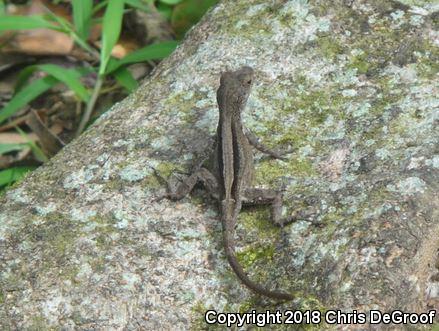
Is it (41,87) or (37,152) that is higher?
(41,87)

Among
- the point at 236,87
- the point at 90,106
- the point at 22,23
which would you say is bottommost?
the point at 90,106

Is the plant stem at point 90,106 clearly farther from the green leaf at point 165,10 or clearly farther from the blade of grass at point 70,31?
the green leaf at point 165,10

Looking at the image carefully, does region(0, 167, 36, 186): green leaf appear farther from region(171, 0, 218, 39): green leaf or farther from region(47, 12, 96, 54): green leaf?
region(171, 0, 218, 39): green leaf

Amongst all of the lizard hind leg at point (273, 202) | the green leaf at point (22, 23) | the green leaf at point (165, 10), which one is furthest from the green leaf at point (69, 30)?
the lizard hind leg at point (273, 202)

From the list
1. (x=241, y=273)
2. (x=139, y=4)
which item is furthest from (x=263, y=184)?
(x=139, y=4)

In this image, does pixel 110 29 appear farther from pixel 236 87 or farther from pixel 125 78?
pixel 236 87

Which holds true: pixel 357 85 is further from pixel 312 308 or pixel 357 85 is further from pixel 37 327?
pixel 37 327
